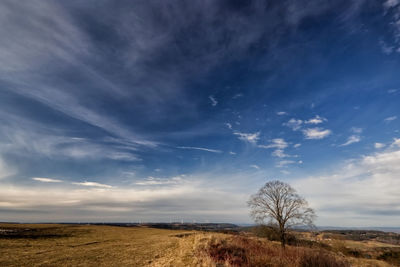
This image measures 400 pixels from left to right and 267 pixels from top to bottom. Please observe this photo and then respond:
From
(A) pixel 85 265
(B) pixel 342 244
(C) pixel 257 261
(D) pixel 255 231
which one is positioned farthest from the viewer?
(B) pixel 342 244

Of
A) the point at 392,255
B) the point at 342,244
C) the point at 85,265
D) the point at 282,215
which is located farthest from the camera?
the point at 392,255

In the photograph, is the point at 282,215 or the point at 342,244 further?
the point at 342,244

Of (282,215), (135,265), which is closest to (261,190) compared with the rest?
(282,215)

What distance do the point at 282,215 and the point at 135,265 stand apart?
1146 inches

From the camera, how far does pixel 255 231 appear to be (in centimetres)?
4303

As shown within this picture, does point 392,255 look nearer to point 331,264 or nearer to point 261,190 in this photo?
point 261,190

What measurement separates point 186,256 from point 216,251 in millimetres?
2415

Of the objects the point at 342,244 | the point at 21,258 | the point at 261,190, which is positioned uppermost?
the point at 261,190

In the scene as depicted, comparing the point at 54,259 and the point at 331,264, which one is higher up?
the point at 331,264

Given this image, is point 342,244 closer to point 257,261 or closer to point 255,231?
point 255,231

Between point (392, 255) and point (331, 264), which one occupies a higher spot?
point (331, 264)

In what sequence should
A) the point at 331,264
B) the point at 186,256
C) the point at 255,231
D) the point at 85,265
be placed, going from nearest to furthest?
1. the point at 331,264
2. the point at 85,265
3. the point at 186,256
4. the point at 255,231

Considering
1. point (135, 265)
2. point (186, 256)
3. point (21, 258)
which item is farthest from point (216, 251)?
point (21, 258)

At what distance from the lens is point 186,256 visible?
637 inches
